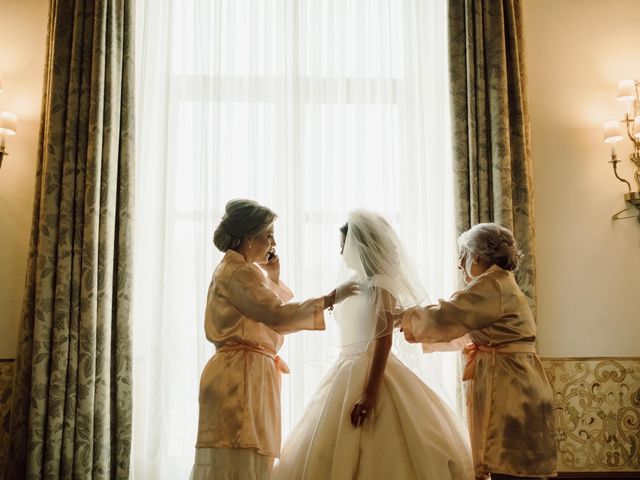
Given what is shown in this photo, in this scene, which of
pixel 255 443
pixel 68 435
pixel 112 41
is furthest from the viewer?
pixel 112 41

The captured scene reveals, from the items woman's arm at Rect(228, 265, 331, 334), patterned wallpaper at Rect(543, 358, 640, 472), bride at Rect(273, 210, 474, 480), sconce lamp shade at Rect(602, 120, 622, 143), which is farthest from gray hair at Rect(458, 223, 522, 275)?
sconce lamp shade at Rect(602, 120, 622, 143)

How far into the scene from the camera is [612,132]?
3344 millimetres

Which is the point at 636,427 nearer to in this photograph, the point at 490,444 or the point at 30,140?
the point at 490,444

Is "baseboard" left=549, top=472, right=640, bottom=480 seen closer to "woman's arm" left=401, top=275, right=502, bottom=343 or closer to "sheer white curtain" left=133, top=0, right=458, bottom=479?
"sheer white curtain" left=133, top=0, right=458, bottom=479

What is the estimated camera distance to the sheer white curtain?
3.13m

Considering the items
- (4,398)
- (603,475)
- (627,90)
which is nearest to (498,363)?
(603,475)

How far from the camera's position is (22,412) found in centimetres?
296

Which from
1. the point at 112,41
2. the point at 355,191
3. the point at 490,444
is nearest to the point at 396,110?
the point at 355,191

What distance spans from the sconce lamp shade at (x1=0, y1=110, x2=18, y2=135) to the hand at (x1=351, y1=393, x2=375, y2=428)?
2452 mm

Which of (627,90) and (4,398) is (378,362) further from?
(627,90)

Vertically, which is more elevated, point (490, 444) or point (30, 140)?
point (30, 140)

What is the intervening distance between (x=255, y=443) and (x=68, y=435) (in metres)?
1.24

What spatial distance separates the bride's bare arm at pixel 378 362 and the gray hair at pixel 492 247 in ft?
1.48

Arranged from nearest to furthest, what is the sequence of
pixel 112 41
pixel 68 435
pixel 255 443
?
pixel 255 443
pixel 68 435
pixel 112 41
